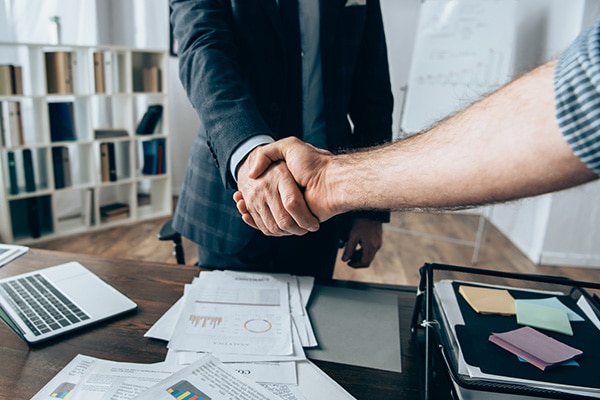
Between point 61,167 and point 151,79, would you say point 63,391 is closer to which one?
point 61,167

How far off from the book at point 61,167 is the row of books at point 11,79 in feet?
1.44

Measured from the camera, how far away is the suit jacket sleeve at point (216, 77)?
88 cm

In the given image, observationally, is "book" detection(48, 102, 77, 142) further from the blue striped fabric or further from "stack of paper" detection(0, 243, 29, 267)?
the blue striped fabric

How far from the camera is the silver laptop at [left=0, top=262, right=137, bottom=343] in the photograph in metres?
0.74

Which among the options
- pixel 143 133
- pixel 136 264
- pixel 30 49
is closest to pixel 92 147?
pixel 143 133

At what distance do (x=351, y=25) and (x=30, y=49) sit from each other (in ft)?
8.45

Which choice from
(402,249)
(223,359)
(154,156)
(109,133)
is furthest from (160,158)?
(223,359)

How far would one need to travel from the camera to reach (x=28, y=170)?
2.99 m

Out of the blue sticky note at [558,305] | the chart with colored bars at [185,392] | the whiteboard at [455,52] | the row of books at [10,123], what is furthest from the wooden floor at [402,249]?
the chart with colored bars at [185,392]

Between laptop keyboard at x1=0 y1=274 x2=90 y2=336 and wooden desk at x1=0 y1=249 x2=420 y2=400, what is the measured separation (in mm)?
31

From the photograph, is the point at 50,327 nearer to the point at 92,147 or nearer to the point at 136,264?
the point at 136,264

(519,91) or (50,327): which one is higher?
(519,91)

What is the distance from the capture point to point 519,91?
44 centimetres

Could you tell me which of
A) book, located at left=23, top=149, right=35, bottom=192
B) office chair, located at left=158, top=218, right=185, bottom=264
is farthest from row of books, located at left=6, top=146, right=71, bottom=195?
office chair, located at left=158, top=218, right=185, bottom=264
